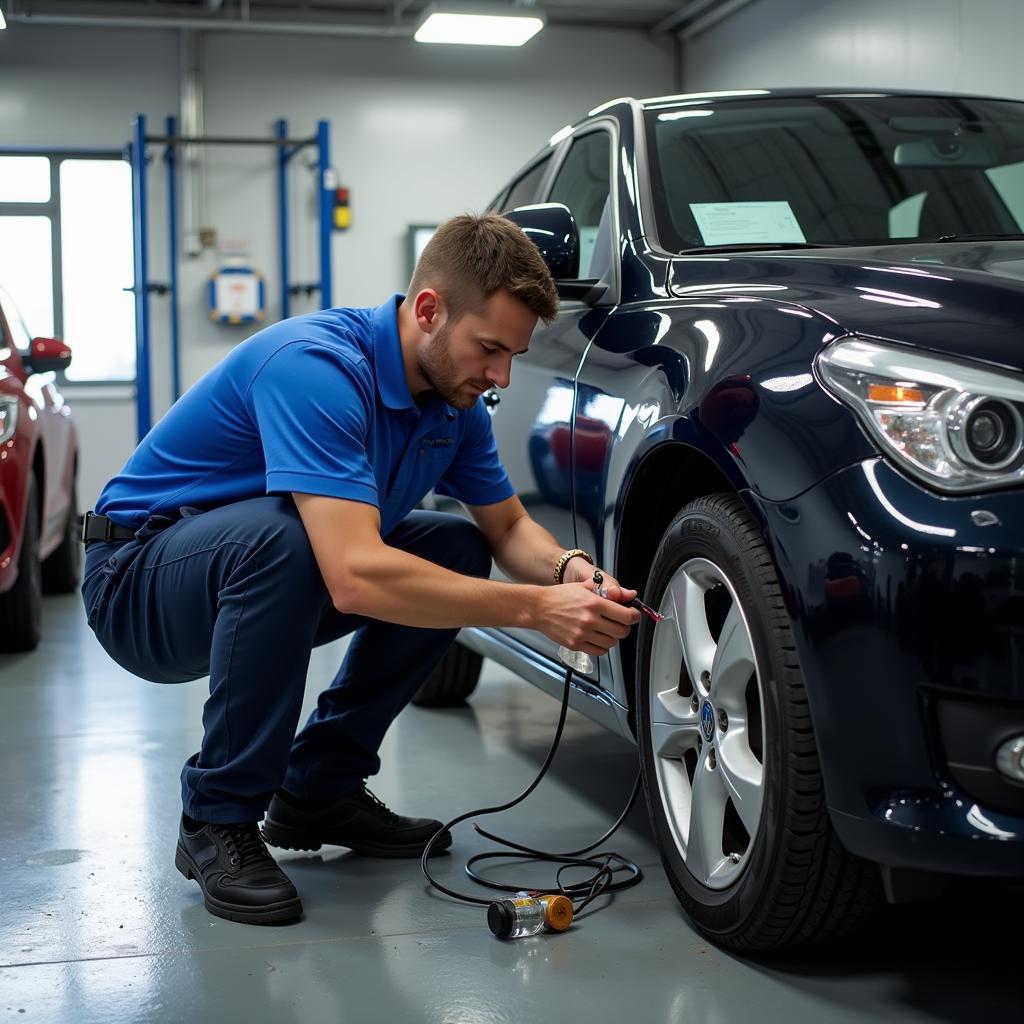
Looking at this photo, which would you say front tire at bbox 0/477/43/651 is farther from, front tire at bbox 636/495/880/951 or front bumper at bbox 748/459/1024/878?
front bumper at bbox 748/459/1024/878

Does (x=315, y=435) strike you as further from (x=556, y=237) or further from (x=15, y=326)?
(x=15, y=326)

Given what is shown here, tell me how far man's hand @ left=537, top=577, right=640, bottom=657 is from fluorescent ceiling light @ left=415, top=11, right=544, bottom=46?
771 cm

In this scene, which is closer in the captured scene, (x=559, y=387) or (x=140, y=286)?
(x=559, y=387)

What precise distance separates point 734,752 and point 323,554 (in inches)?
25.6

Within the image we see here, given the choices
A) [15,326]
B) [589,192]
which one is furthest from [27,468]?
[589,192]

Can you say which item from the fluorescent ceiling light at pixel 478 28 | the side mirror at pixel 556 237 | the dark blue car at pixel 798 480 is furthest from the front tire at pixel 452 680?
the fluorescent ceiling light at pixel 478 28

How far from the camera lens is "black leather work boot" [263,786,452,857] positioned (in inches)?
94.8

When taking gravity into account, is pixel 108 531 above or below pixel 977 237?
below

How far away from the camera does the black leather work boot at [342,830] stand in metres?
2.41

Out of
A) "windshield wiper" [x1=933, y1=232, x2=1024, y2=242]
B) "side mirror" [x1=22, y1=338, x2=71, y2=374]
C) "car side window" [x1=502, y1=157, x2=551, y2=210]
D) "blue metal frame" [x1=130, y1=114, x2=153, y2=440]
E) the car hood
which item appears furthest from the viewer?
"blue metal frame" [x1=130, y1=114, x2=153, y2=440]

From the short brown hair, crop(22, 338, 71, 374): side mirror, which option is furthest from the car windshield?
crop(22, 338, 71, 374): side mirror

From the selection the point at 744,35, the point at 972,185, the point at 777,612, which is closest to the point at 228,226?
the point at 744,35

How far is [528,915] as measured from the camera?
6.59ft

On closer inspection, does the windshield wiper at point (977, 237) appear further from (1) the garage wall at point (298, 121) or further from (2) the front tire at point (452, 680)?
(1) the garage wall at point (298, 121)
